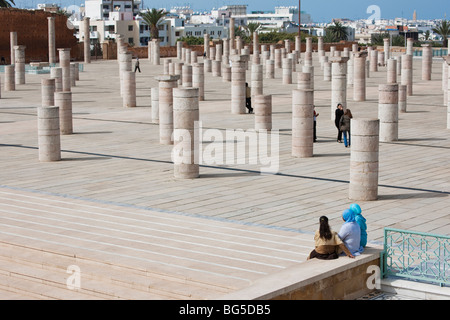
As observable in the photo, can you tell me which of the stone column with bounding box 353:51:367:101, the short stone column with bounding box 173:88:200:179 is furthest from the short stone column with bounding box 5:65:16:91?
→ the short stone column with bounding box 173:88:200:179

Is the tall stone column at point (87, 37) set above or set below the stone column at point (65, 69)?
above

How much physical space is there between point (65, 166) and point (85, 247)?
612cm

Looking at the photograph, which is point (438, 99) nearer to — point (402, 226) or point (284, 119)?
point (284, 119)

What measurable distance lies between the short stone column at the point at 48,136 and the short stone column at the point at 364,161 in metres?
6.19

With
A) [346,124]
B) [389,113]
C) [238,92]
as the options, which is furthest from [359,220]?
[238,92]

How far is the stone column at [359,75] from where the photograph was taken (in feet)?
87.8

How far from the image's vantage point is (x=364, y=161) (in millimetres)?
12664

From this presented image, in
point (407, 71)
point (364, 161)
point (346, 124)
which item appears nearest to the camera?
point (364, 161)

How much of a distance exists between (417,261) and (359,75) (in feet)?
60.1

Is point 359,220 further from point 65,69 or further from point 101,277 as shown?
point 65,69

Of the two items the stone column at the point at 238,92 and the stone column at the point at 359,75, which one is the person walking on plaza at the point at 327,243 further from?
the stone column at the point at 359,75

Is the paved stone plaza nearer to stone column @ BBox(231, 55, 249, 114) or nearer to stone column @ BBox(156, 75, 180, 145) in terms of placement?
stone column @ BBox(156, 75, 180, 145)

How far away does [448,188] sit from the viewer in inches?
518

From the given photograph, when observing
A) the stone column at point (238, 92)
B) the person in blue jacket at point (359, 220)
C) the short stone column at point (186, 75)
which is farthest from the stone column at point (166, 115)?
the short stone column at point (186, 75)
